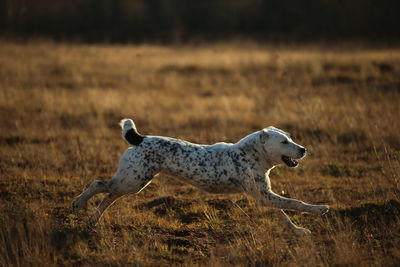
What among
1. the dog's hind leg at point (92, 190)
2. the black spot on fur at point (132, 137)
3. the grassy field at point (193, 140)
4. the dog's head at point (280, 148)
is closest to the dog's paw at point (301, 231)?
the grassy field at point (193, 140)

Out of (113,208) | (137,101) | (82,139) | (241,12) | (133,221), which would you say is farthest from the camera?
(241,12)

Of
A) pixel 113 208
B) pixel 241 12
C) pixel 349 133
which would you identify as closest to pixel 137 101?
pixel 349 133

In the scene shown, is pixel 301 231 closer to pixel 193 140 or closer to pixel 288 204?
pixel 288 204

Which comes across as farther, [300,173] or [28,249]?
[300,173]

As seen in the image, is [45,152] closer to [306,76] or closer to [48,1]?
[306,76]

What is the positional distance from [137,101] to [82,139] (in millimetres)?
3863

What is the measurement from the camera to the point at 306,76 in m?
17.5

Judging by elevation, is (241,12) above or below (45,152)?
above

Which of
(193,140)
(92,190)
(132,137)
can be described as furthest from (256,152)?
(193,140)

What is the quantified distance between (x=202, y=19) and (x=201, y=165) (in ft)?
115

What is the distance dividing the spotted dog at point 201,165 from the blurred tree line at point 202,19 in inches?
833

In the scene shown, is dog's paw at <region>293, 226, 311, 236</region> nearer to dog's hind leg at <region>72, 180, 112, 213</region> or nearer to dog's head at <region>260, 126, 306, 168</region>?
dog's head at <region>260, 126, 306, 168</region>

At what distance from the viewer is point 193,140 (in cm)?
A: 1065

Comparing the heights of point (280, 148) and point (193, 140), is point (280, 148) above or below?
above
